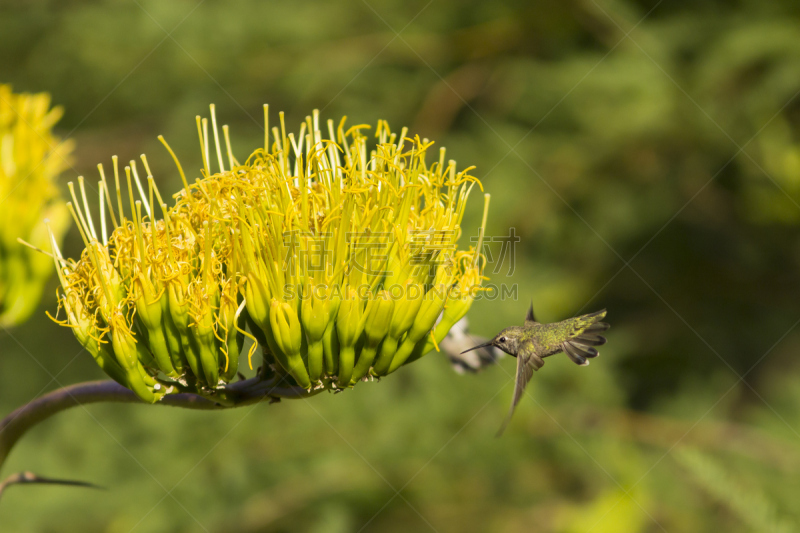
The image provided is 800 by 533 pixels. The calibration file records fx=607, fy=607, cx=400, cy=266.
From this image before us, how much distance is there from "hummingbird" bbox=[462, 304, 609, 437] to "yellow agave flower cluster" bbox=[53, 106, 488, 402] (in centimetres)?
14

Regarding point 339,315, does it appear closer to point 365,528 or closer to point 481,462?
point 481,462

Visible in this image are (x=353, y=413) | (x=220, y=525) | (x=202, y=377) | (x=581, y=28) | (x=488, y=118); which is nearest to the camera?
(x=202, y=377)

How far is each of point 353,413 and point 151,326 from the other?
3072 millimetres

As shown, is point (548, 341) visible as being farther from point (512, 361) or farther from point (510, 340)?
point (512, 361)

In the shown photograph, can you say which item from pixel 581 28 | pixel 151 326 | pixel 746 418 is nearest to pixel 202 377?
pixel 151 326

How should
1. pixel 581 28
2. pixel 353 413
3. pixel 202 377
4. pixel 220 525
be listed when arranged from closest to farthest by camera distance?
pixel 202 377
pixel 220 525
pixel 353 413
pixel 581 28

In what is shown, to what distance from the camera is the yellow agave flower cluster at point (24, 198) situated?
1.83 m

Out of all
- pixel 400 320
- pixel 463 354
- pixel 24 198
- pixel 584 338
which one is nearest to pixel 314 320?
pixel 400 320

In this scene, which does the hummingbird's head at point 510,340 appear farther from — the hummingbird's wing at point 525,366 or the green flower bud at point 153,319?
the green flower bud at point 153,319

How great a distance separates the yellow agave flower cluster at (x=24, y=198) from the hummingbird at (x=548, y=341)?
1.43 m

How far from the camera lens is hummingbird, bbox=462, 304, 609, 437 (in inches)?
50.3

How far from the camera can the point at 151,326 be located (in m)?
1.22

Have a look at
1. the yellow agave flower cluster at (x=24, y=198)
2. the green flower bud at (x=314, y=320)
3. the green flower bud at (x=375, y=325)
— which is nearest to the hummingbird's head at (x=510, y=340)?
the green flower bud at (x=375, y=325)

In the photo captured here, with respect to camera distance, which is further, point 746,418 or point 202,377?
point 746,418
